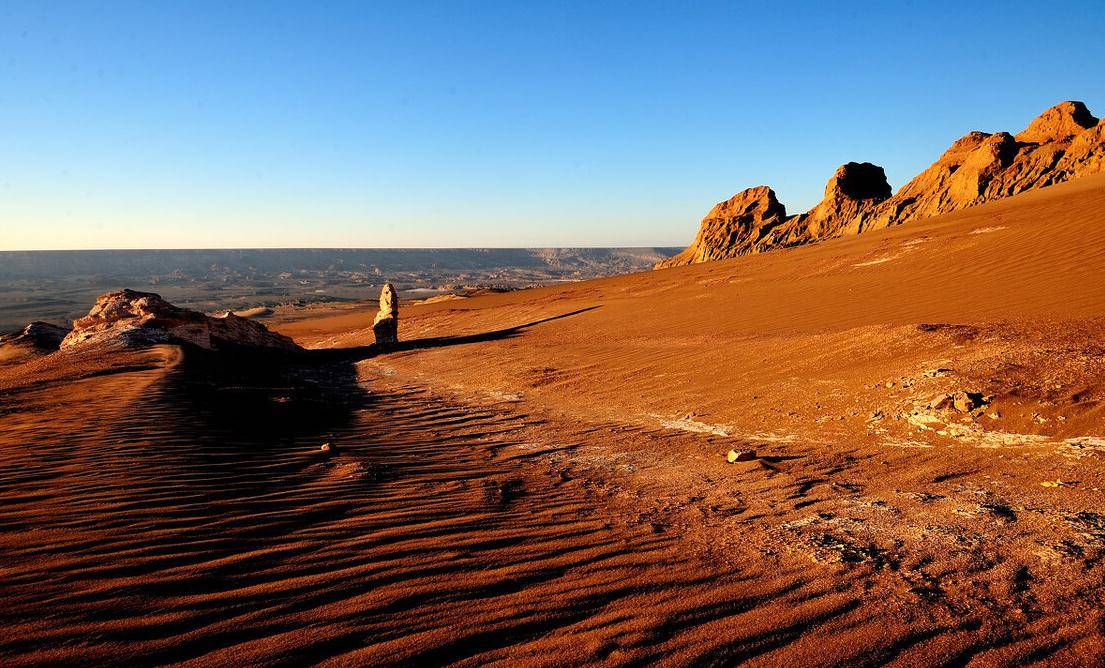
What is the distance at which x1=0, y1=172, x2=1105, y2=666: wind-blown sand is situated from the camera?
251cm

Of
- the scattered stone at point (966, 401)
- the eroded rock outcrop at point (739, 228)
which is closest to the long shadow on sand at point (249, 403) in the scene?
the scattered stone at point (966, 401)

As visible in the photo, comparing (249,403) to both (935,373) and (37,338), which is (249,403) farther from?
(37,338)

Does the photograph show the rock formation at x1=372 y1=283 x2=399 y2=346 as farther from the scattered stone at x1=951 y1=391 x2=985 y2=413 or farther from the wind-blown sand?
the scattered stone at x1=951 y1=391 x2=985 y2=413

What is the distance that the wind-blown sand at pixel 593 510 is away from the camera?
8.23ft

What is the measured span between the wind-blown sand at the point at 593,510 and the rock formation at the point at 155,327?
290cm

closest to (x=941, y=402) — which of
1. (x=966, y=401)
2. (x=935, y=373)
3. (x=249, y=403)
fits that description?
(x=966, y=401)

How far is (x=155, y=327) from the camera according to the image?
14.1 meters

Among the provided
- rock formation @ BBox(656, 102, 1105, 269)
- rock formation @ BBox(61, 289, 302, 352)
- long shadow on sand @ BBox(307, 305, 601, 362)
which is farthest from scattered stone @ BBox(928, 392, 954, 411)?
rock formation @ BBox(656, 102, 1105, 269)

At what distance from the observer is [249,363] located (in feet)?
44.6

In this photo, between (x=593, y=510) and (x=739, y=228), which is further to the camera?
(x=739, y=228)

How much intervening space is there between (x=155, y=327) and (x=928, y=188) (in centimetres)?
5085

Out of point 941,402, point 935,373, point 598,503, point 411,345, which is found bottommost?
point 411,345

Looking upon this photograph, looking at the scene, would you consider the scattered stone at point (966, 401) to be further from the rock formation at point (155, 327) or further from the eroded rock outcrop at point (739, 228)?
the eroded rock outcrop at point (739, 228)

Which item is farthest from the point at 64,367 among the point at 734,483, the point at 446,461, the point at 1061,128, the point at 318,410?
the point at 1061,128
